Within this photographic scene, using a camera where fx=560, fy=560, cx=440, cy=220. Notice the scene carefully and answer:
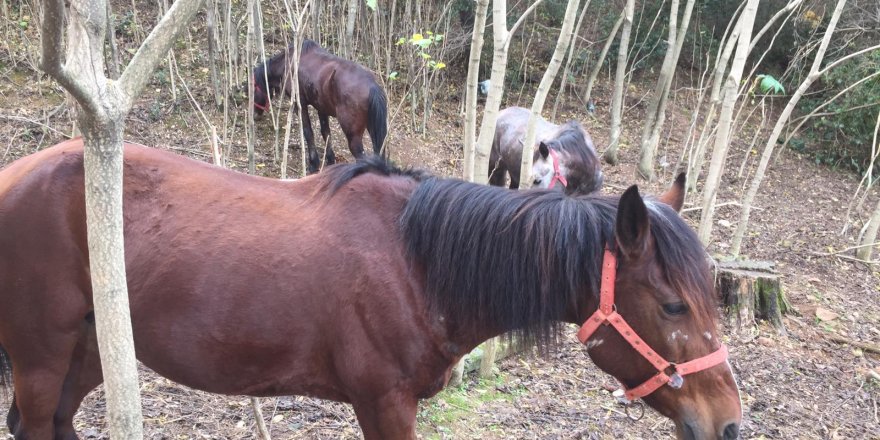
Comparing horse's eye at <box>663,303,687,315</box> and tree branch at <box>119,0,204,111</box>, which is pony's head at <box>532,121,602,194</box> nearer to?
horse's eye at <box>663,303,687,315</box>

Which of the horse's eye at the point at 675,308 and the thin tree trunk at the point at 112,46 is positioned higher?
the thin tree trunk at the point at 112,46

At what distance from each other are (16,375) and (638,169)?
9596 millimetres

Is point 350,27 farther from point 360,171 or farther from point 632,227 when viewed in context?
point 632,227

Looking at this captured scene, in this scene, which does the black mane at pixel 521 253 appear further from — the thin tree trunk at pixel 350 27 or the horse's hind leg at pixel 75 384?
the thin tree trunk at pixel 350 27

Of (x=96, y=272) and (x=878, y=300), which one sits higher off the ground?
(x=96, y=272)

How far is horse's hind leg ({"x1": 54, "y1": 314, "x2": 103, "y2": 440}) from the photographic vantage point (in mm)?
2375

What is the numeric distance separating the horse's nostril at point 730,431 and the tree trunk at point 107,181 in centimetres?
175

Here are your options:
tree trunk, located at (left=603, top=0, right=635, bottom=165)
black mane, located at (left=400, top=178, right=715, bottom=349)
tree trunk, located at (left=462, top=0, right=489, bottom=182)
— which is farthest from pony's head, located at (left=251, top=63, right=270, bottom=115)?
black mane, located at (left=400, top=178, right=715, bottom=349)

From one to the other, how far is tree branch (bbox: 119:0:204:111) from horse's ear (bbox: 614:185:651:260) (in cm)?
133

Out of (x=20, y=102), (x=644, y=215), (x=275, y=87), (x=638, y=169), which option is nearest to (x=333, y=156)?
(x=275, y=87)

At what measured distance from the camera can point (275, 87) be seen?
8938 millimetres

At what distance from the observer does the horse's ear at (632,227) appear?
174cm

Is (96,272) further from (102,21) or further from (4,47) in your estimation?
(4,47)

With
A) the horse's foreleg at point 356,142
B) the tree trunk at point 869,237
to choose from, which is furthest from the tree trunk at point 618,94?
the horse's foreleg at point 356,142
